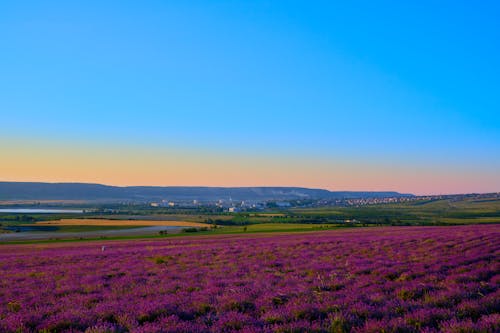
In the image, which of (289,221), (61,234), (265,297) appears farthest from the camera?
(289,221)

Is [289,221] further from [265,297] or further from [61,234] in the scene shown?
[265,297]

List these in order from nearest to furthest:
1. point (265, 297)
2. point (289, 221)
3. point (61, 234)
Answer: point (265, 297)
point (61, 234)
point (289, 221)

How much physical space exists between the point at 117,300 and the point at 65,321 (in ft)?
9.05

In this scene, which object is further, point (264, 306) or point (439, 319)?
point (264, 306)

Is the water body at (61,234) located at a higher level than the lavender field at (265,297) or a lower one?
lower

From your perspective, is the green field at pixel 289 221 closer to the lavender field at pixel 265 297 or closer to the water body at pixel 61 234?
the water body at pixel 61 234

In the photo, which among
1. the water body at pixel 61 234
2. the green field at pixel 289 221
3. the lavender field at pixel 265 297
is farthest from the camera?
the green field at pixel 289 221

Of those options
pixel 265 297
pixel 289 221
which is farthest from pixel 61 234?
pixel 265 297

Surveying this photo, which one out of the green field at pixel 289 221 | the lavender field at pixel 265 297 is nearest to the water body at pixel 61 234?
the green field at pixel 289 221

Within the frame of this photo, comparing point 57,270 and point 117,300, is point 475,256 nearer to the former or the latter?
Answer: point 117,300

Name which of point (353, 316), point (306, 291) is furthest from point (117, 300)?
point (353, 316)

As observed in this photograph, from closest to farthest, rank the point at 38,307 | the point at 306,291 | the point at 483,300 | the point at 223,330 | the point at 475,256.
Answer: the point at 223,330 → the point at 483,300 → the point at 38,307 → the point at 306,291 → the point at 475,256

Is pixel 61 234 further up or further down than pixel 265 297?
further down

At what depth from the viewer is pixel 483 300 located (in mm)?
9578
